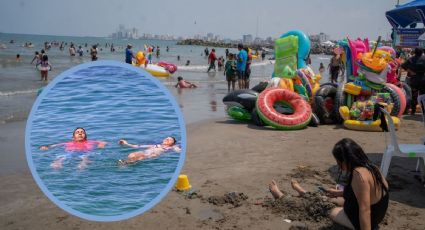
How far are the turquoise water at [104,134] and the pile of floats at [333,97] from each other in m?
5.98

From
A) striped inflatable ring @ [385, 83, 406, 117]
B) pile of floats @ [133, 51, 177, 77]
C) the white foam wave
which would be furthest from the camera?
pile of floats @ [133, 51, 177, 77]

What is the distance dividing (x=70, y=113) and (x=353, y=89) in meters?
7.27

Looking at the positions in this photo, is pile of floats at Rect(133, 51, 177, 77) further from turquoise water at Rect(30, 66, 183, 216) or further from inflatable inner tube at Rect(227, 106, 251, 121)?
turquoise water at Rect(30, 66, 183, 216)

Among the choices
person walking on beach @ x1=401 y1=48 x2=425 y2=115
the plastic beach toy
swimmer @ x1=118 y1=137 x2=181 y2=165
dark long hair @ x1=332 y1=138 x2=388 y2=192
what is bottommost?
the plastic beach toy

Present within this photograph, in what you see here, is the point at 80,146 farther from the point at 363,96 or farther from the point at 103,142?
the point at 363,96

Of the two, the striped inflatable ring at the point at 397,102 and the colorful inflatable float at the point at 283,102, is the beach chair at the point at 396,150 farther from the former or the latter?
the striped inflatable ring at the point at 397,102

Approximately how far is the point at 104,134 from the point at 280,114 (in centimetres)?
636

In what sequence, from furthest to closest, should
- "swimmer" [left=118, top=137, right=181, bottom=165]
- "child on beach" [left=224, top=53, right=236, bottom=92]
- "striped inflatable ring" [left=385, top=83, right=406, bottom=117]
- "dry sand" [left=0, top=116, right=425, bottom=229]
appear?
"child on beach" [left=224, top=53, right=236, bottom=92], "striped inflatable ring" [left=385, top=83, right=406, bottom=117], "dry sand" [left=0, top=116, right=425, bottom=229], "swimmer" [left=118, top=137, right=181, bottom=165]

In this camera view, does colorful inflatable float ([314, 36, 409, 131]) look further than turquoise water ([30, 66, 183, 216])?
Yes

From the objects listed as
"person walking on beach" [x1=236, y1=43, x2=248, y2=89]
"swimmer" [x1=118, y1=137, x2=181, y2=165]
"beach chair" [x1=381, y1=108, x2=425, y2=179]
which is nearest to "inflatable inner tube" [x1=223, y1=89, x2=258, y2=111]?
"person walking on beach" [x1=236, y1=43, x2=248, y2=89]

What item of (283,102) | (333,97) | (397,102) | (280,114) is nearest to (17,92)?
(283,102)

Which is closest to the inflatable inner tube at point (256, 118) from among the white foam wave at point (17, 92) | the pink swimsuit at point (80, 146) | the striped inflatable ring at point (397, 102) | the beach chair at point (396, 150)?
the striped inflatable ring at point (397, 102)

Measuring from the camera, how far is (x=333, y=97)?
936cm

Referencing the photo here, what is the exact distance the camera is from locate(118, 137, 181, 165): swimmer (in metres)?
2.62
